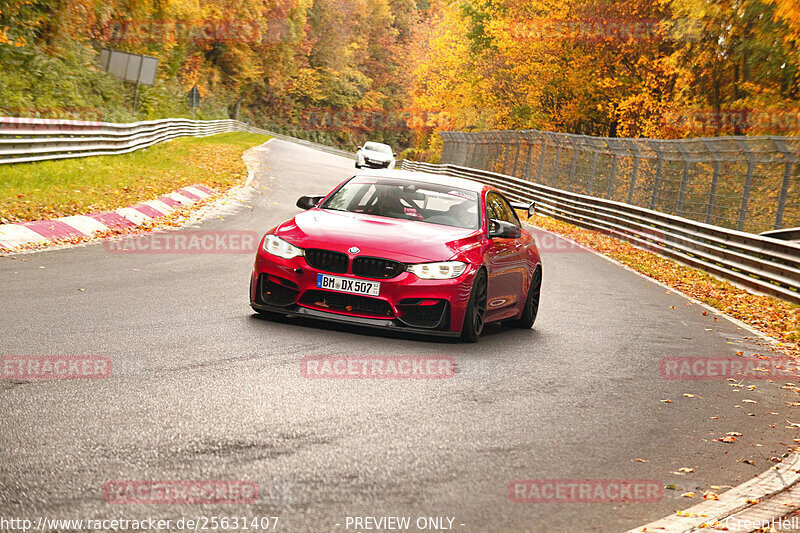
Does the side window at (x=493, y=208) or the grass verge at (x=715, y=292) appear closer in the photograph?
the side window at (x=493, y=208)

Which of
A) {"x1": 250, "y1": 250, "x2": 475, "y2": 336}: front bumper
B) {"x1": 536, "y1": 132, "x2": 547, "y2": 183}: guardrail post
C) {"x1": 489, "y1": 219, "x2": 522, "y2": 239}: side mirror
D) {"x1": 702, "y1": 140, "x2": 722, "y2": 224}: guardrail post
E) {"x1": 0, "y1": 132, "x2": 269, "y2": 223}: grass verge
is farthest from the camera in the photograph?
{"x1": 536, "y1": 132, "x2": 547, "y2": 183}: guardrail post

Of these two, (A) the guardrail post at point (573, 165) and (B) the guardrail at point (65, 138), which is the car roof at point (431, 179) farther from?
(A) the guardrail post at point (573, 165)

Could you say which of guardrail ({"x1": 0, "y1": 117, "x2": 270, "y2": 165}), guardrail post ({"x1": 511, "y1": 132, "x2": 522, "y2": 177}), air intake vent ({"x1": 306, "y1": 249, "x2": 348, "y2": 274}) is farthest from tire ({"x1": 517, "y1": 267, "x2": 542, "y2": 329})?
guardrail post ({"x1": 511, "y1": 132, "x2": 522, "y2": 177})

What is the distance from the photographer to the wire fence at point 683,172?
1866 cm

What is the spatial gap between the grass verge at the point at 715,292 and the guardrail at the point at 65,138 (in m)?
12.5

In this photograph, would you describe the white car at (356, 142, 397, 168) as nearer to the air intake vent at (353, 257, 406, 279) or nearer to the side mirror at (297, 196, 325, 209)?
the side mirror at (297, 196, 325, 209)

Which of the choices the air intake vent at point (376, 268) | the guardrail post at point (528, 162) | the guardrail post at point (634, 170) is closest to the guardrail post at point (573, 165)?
the guardrail post at point (528, 162)

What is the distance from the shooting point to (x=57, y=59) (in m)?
33.6

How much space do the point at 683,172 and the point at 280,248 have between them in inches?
673

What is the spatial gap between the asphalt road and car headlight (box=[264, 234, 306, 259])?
657mm

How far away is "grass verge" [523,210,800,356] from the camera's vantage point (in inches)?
532

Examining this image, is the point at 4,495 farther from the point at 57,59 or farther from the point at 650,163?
the point at 57,59

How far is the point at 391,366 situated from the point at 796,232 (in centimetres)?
1205

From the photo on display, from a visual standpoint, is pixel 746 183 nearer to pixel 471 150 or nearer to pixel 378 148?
pixel 471 150
